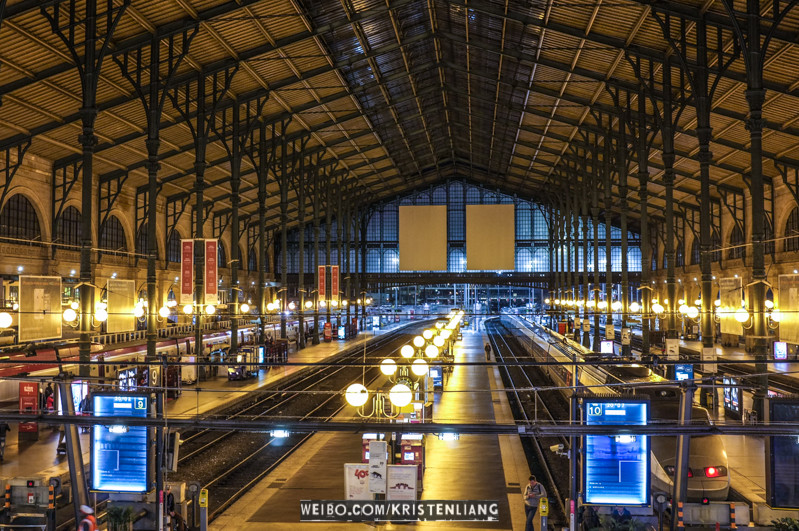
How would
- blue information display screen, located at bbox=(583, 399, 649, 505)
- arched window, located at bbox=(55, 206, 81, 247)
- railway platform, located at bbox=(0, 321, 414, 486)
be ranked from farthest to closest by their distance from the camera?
arched window, located at bbox=(55, 206, 81, 247) < railway platform, located at bbox=(0, 321, 414, 486) < blue information display screen, located at bbox=(583, 399, 649, 505)

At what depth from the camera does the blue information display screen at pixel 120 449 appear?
11125mm

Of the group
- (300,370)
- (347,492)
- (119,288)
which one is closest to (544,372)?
(300,370)

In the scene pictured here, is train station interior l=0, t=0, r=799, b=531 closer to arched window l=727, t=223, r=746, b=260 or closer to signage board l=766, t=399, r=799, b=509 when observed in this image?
signage board l=766, t=399, r=799, b=509

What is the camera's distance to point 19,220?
109 feet

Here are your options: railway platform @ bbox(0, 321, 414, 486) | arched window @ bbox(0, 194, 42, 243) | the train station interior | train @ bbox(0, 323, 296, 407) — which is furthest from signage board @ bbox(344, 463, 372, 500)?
arched window @ bbox(0, 194, 42, 243)

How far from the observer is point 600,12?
25.7 metres

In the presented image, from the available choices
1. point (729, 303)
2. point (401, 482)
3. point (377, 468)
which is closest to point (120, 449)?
point (377, 468)

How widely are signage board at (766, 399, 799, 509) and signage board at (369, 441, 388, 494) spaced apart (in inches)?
253

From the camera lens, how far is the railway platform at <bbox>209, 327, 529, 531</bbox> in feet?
44.8

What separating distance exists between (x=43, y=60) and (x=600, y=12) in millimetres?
20552

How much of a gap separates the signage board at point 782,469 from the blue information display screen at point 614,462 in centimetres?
216

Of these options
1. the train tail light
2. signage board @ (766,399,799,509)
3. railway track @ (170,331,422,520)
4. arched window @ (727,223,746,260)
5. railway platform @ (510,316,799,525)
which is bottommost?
railway track @ (170,331,422,520)

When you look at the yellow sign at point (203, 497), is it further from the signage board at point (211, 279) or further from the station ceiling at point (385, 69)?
the signage board at point (211, 279)

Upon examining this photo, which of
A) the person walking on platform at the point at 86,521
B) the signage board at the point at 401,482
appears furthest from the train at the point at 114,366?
the signage board at the point at 401,482
